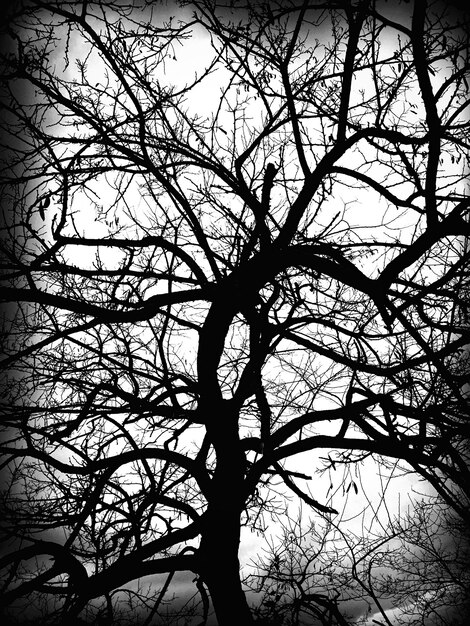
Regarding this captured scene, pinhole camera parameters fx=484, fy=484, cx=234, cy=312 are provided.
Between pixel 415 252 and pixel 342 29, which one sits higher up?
pixel 342 29

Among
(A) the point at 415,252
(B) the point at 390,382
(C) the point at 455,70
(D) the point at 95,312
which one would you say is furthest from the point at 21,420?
(C) the point at 455,70

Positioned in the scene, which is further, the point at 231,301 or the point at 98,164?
the point at 98,164

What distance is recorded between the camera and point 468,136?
4.95m

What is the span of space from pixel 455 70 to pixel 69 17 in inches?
141

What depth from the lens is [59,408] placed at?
202 inches

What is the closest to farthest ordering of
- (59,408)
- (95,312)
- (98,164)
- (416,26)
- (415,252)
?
(416,26) → (415,252) → (95,312) → (59,408) → (98,164)

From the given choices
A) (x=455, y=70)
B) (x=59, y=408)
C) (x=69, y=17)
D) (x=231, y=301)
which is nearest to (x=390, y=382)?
(x=231, y=301)

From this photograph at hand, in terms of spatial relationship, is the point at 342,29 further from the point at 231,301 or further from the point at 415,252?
the point at 231,301

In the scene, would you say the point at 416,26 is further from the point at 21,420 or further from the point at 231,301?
the point at 21,420

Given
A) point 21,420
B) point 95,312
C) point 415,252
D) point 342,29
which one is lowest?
point 415,252

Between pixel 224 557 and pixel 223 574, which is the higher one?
pixel 224 557

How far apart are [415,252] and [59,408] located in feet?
12.8

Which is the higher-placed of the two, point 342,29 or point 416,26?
point 342,29

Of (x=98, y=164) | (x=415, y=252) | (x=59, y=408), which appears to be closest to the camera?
(x=415, y=252)
